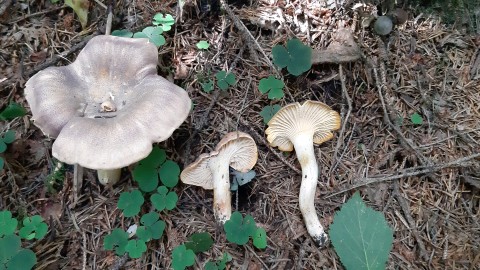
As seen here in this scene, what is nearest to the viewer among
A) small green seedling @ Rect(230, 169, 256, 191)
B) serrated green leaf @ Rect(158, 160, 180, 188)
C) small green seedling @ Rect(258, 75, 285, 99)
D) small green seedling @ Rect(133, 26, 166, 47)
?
serrated green leaf @ Rect(158, 160, 180, 188)

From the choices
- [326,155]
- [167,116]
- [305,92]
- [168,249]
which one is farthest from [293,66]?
[168,249]

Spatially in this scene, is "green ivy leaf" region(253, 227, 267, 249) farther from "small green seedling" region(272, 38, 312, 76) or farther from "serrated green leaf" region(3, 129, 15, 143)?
"serrated green leaf" region(3, 129, 15, 143)

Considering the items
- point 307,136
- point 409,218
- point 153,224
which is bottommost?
point 153,224

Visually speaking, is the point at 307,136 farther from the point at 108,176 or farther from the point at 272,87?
the point at 108,176

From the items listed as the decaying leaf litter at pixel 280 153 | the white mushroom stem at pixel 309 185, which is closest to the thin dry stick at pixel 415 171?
the decaying leaf litter at pixel 280 153

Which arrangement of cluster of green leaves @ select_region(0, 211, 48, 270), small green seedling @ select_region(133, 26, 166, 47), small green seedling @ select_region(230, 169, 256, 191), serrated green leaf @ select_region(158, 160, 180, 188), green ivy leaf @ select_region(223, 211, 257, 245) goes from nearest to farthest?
cluster of green leaves @ select_region(0, 211, 48, 270), green ivy leaf @ select_region(223, 211, 257, 245), serrated green leaf @ select_region(158, 160, 180, 188), small green seedling @ select_region(230, 169, 256, 191), small green seedling @ select_region(133, 26, 166, 47)

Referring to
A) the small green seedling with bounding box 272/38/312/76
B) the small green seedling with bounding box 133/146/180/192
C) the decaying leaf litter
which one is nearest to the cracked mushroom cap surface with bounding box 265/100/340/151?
the decaying leaf litter

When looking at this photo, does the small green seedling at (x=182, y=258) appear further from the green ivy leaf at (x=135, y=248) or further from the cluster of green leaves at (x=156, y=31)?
the cluster of green leaves at (x=156, y=31)

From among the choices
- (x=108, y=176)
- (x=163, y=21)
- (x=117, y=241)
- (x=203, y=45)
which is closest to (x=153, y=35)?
(x=163, y=21)
